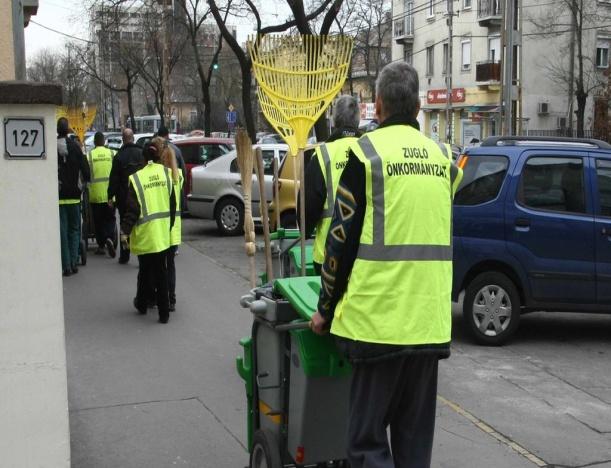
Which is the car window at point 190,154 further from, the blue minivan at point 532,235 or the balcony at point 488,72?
the balcony at point 488,72

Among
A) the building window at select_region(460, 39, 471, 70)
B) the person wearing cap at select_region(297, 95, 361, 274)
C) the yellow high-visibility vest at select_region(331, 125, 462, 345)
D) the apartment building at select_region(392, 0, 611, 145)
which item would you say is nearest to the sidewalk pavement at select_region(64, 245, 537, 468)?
the person wearing cap at select_region(297, 95, 361, 274)

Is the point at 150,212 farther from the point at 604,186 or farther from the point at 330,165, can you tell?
the point at 604,186

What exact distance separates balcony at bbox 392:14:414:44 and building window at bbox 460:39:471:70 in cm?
741

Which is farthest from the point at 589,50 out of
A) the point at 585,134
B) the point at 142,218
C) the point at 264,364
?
the point at 264,364

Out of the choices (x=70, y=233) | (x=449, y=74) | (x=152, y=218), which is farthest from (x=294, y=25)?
(x=449, y=74)

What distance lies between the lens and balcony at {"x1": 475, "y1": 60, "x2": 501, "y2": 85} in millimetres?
47844

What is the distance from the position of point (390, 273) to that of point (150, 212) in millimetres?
5573

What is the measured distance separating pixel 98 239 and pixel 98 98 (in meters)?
74.6

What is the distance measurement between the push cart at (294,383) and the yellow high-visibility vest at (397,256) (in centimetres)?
31

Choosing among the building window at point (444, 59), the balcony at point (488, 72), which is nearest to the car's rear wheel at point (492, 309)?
the balcony at point (488, 72)

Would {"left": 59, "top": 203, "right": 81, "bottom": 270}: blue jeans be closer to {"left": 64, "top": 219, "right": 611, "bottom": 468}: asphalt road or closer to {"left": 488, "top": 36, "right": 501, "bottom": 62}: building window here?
{"left": 64, "top": 219, "right": 611, "bottom": 468}: asphalt road

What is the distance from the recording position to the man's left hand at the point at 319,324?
3420mm

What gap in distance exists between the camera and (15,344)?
3.87 meters

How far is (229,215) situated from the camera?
52.5ft
